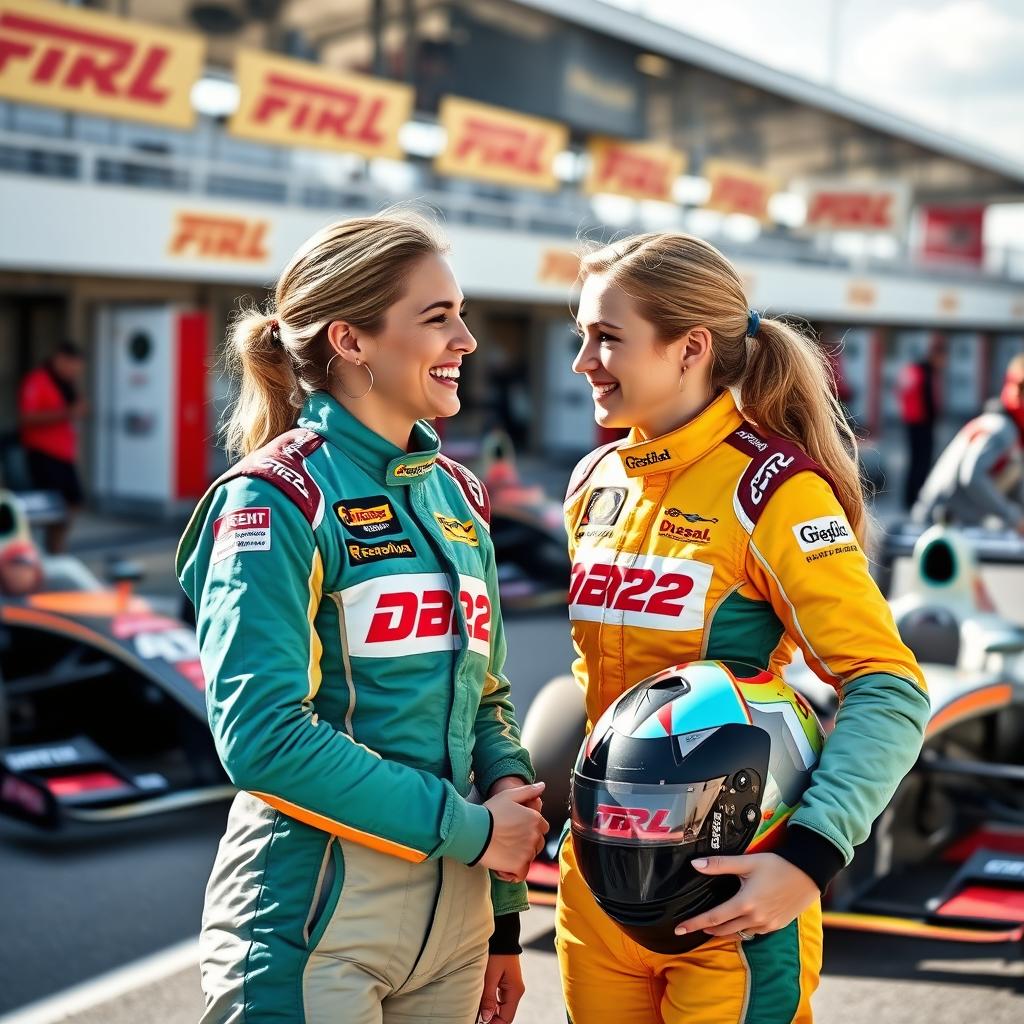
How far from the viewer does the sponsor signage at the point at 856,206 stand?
2920 centimetres

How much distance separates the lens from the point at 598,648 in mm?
1994

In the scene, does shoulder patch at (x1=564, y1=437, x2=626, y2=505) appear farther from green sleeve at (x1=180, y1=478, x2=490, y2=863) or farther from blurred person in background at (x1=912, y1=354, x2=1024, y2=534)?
blurred person in background at (x1=912, y1=354, x2=1024, y2=534)

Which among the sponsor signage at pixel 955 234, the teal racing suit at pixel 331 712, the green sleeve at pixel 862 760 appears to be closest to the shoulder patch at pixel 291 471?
the teal racing suit at pixel 331 712

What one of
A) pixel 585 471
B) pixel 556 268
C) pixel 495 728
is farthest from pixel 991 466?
pixel 556 268

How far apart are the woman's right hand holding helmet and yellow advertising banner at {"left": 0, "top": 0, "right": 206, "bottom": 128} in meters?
11.6

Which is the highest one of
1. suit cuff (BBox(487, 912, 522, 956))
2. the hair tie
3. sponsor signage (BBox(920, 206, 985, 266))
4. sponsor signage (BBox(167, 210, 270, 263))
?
sponsor signage (BBox(920, 206, 985, 266))

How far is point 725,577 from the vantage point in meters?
1.87

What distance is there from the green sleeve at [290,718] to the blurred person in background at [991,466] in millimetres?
5266

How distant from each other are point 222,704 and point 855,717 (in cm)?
79

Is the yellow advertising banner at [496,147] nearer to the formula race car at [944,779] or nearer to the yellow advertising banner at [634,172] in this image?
the yellow advertising banner at [634,172]

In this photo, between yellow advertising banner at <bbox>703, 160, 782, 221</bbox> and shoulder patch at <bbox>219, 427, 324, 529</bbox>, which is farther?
yellow advertising banner at <bbox>703, 160, 782, 221</bbox>

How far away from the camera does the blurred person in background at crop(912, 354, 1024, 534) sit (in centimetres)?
651

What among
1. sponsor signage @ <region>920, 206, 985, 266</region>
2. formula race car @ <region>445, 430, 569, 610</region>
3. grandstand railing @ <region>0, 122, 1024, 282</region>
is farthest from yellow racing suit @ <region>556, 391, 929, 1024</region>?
sponsor signage @ <region>920, 206, 985, 266</region>

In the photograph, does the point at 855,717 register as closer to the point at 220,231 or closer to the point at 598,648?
the point at 598,648
